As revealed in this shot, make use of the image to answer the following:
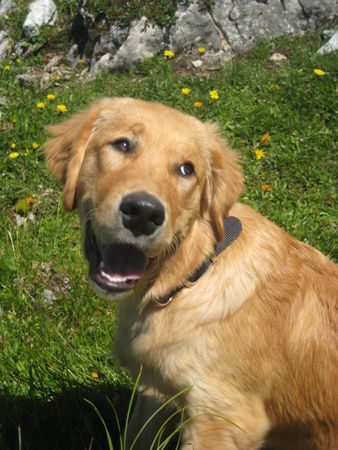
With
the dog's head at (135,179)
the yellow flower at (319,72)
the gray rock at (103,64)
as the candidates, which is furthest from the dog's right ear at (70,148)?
the gray rock at (103,64)

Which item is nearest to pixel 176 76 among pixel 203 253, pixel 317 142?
pixel 317 142

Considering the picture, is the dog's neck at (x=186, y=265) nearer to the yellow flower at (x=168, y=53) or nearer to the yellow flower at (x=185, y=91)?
the yellow flower at (x=185, y=91)

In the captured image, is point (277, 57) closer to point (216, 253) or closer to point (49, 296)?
point (49, 296)

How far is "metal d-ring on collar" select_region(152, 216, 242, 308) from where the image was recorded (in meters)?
2.66

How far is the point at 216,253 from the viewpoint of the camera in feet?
8.85

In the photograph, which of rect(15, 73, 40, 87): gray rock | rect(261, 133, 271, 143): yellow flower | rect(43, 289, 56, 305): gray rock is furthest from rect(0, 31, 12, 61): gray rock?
rect(43, 289, 56, 305): gray rock

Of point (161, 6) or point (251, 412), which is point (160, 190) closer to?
point (251, 412)

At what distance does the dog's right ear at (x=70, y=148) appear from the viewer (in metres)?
2.77

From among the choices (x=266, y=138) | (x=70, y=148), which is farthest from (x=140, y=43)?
(x=70, y=148)

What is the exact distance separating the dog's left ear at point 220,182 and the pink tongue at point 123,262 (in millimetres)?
415

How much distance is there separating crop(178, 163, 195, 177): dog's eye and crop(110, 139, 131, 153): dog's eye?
10.9 inches

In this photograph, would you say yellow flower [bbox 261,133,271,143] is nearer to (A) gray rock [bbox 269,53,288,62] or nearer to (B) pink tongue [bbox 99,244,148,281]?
(A) gray rock [bbox 269,53,288,62]

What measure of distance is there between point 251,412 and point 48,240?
2220mm

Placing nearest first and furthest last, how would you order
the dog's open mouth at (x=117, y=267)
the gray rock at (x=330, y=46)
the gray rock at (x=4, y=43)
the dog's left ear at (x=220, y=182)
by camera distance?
1. the dog's open mouth at (x=117, y=267)
2. the dog's left ear at (x=220, y=182)
3. the gray rock at (x=330, y=46)
4. the gray rock at (x=4, y=43)
